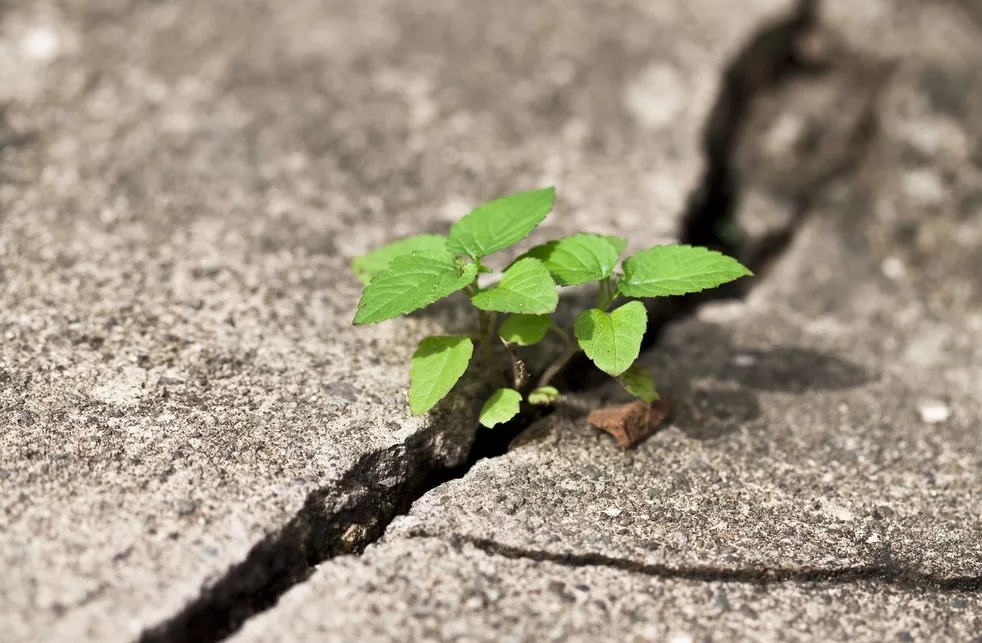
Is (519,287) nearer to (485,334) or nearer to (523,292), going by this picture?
(523,292)

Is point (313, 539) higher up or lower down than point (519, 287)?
lower down

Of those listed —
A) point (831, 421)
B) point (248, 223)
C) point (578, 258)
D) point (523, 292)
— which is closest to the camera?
point (523, 292)

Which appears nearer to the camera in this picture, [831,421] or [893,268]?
[831,421]

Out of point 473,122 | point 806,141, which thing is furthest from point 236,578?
point 806,141

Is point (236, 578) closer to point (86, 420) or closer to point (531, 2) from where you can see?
point (86, 420)

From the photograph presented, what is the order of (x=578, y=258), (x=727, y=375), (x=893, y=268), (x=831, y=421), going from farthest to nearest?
(x=893, y=268) → (x=727, y=375) → (x=831, y=421) → (x=578, y=258)

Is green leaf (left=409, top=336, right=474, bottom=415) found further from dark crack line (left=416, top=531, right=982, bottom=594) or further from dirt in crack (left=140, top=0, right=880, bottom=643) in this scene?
dark crack line (left=416, top=531, right=982, bottom=594)

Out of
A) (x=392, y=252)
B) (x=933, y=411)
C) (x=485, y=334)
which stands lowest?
(x=933, y=411)

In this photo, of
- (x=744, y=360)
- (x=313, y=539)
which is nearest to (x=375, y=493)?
(x=313, y=539)
